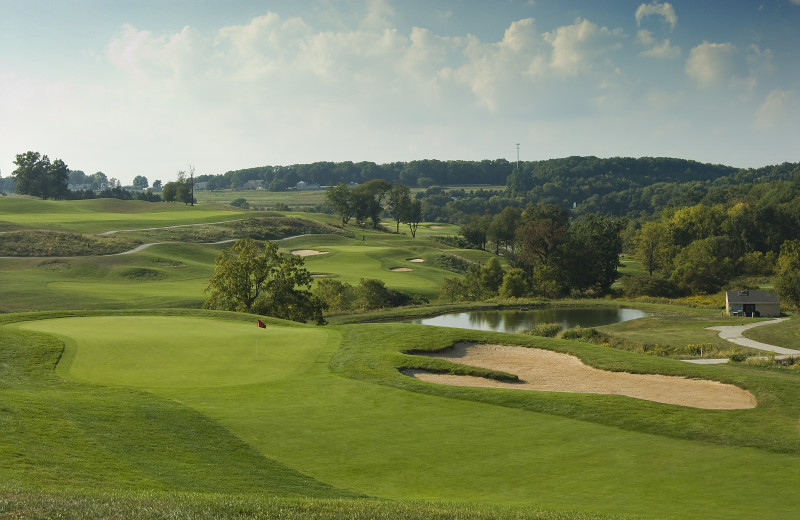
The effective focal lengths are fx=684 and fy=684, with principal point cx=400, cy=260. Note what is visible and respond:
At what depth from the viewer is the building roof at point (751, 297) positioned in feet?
190

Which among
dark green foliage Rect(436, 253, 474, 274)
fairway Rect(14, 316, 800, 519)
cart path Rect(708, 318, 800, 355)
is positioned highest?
fairway Rect(14, 316, 800, 519)

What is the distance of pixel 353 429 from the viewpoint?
15.5m

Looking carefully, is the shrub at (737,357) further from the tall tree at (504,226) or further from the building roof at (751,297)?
the tall tree at (504,226)

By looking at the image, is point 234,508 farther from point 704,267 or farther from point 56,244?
point 704,267

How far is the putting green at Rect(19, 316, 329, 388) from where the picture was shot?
65.9 ft

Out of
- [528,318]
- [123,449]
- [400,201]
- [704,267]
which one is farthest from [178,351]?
[400,201]

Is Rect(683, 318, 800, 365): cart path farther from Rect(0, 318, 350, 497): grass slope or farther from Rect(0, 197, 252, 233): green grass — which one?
Rect(0, 197, 252, 233): green grass

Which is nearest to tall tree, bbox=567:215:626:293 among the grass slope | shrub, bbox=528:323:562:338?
shrub, bbox=528:323:562:338

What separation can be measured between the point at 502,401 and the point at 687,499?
7377mm

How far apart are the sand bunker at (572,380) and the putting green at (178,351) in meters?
4.99

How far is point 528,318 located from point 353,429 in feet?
152

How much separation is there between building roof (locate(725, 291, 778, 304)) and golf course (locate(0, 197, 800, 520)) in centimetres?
3667

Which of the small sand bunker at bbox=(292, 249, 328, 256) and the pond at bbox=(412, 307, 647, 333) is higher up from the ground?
the small sand bunker at bbox=(292, 249, 328, 256)

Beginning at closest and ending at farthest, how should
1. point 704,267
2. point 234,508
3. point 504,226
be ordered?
point 234,508 < point 704,267 < point 504,226
